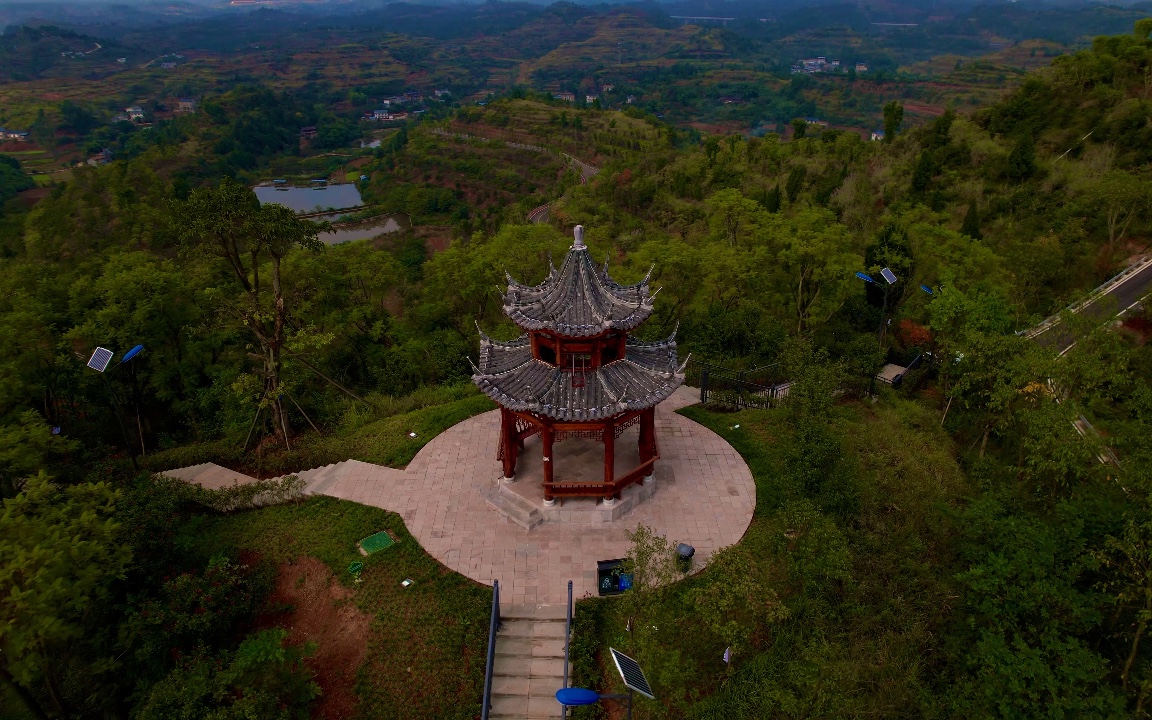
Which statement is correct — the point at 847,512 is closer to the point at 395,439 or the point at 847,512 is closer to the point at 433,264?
the point at 395,439

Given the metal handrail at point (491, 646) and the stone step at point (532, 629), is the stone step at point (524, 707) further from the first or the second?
the stone step at point (532, 629)

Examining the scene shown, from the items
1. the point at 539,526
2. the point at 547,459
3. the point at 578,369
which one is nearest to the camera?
the point at 578,369

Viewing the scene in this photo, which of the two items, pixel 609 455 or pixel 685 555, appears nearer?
pixel 685 555

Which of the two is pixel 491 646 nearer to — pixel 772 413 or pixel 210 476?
pixel 210 476

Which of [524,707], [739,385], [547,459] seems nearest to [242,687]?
[524,707]

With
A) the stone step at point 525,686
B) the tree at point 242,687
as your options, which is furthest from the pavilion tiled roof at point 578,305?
the tree at point 242,687

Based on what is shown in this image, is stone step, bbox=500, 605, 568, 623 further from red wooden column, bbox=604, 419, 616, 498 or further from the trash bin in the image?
red wooden column, bbox=604, 419, 616, 498

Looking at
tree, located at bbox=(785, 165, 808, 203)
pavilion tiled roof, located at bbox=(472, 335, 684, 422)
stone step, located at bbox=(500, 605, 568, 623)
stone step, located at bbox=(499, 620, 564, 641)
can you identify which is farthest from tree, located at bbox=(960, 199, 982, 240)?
stone step, located at bbox=(499, 620, 564, 641)
